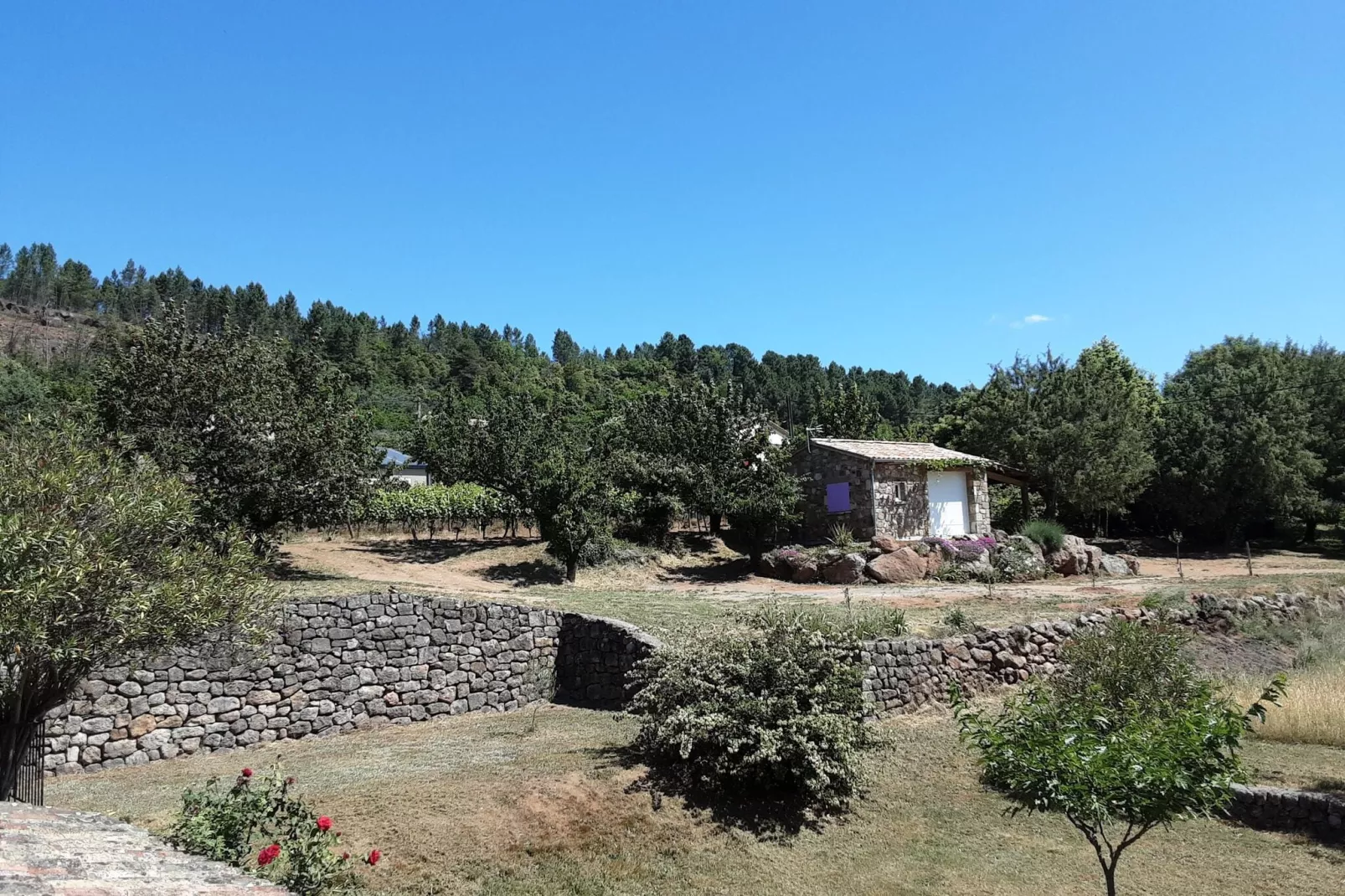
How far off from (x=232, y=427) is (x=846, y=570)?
53.7ft

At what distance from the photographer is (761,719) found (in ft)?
29.1

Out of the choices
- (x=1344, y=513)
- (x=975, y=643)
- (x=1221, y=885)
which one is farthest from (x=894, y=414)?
(x=1221, y=885)

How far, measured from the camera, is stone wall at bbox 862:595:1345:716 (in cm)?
1227

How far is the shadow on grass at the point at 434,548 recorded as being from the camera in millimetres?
26486

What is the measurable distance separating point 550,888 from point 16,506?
521 cm

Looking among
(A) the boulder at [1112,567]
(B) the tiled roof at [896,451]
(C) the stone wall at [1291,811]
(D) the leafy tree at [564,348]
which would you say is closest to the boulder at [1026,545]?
(A) the boulder at [1112,567]

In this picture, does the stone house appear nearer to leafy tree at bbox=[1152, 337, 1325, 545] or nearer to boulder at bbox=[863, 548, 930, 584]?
boulder at bbox=[863, 548, 930, 584]

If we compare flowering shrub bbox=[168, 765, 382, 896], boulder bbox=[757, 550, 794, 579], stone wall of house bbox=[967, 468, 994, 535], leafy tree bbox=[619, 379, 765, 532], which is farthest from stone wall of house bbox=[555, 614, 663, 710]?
stone wall of house bbox=[967, 468, 994, 535]

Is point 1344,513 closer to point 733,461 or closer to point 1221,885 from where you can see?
point 733,461

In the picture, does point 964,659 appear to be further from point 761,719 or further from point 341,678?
point 341,678

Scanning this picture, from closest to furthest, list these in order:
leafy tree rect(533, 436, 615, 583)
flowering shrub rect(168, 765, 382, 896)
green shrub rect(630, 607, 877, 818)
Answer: flowering shrub rect(168, 765, 382, 896), green shrub rect(630, 607, 877, 818), leafy tree rect(533, 436, 615, 583)

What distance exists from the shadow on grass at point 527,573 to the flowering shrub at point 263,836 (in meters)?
17.0

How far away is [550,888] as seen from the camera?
6.86 m

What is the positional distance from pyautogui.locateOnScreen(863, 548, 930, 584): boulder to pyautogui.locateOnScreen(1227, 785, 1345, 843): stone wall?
1505 centimetres
